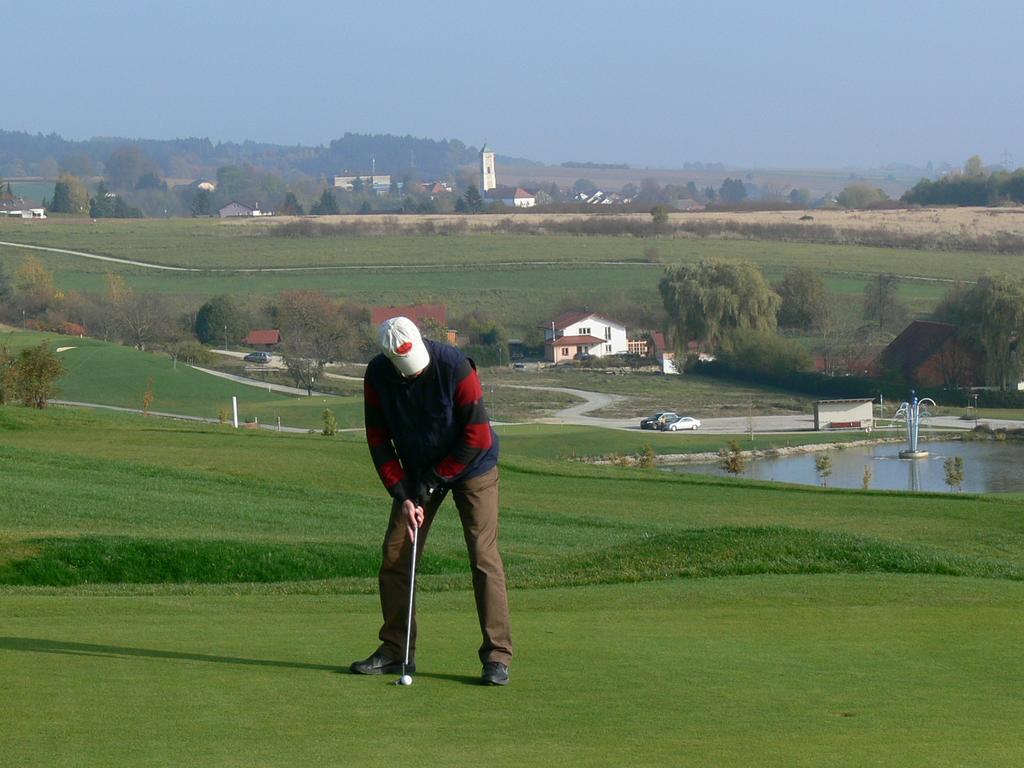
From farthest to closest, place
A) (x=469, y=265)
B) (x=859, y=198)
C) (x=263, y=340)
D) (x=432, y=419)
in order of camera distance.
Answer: (x=859, y=198) < (x=469, y=265) < (x=263, y=340) < (x=432, y=419)

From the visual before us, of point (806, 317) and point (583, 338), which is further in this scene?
point (806, 317)

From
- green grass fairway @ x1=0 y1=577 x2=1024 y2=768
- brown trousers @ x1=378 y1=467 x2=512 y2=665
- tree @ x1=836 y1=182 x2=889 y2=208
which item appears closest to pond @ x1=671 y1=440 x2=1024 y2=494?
green grass fairway @ x1=0 y1=577 x2=1024 y2=768

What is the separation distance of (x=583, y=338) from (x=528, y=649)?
93.0 metres

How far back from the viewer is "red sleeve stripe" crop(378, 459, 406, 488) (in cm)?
808

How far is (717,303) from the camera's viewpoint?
9494 cm

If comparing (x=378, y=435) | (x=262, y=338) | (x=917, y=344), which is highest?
(x=378, y=435)

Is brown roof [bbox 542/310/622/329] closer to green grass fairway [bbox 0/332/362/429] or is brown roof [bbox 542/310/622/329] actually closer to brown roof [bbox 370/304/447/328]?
brown roof [bbox 370/304/447/328]

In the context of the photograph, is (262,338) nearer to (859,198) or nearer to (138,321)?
(138,321)

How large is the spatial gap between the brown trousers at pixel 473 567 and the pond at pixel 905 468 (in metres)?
38.6

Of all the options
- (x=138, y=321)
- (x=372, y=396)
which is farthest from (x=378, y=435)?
(x=138, y=321)

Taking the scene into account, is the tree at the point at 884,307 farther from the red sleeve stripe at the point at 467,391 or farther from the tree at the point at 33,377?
the red sleeve stripe at the point at 467,391

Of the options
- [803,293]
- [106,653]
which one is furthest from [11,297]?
[106,653]

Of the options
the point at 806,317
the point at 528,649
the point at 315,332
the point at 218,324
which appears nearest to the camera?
the point at 528,649

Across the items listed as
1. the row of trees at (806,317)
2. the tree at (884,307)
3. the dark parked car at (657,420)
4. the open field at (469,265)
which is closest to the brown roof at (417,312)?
the open field at (469,265)
